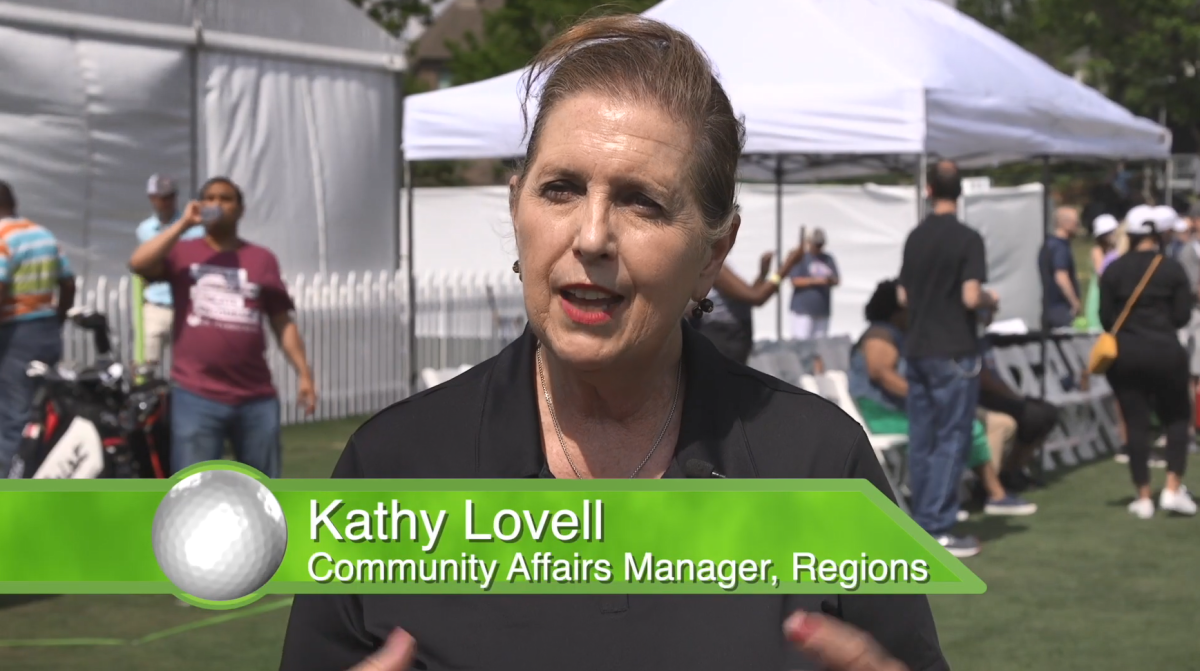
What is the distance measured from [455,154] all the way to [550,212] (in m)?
8.79

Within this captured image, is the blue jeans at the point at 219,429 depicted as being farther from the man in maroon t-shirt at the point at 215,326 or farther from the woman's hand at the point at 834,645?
the woman's hand at the point at 834,645

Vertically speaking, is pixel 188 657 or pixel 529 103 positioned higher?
pixel 529 103

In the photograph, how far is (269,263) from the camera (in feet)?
22.5

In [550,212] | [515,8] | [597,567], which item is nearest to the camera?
[597,567]

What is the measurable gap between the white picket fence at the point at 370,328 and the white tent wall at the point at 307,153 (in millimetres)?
411

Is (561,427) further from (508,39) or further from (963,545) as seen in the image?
(508,39)

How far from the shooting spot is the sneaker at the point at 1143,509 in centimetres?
961

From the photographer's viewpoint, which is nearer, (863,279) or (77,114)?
(77,114)

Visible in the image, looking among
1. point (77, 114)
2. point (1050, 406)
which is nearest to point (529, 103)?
point (1050, 406)

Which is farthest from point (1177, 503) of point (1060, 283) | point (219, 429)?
point (219, 429)

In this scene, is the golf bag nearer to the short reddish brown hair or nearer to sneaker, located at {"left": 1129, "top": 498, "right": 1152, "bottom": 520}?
sneaker, located at {"left": 1129, "top": 498, "right": 1152, "bottom": 520}

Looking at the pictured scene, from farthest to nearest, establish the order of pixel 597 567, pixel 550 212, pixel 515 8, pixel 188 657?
1. pixel 515 8
2. pixel 188 657
3. pixel 550 212
4. pixel 597 567

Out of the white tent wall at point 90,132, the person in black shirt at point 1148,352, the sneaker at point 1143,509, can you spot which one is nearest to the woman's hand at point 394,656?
the person in black shirt at point 1148,352

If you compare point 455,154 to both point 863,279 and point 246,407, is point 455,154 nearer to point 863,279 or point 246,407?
point 246,407
